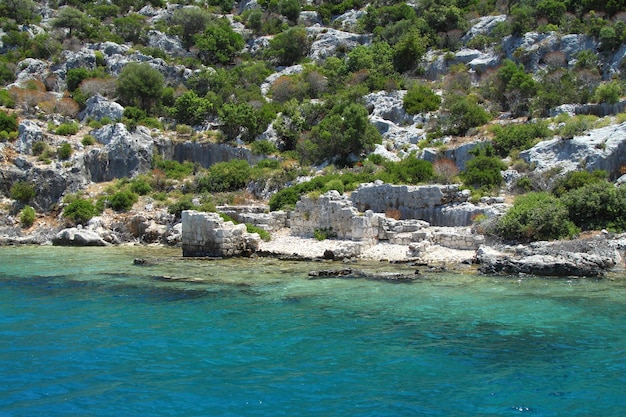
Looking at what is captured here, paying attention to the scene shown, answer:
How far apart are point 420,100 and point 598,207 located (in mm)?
21676

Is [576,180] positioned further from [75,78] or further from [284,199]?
[75,78]

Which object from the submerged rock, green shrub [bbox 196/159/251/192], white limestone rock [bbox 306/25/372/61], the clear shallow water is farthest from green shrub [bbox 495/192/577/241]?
white limestone rock [bbox 306/25/372/61]

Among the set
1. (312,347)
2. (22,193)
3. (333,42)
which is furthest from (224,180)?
(333,42)

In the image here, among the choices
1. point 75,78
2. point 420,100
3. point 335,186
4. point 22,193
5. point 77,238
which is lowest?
point 77,238

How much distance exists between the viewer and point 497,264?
1772 centimetres

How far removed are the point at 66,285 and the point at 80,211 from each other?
1399 cm

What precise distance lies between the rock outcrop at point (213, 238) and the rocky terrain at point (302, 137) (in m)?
0.36

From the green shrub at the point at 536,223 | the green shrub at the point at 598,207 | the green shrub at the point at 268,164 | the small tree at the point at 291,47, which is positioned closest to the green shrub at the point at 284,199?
the green shrub at the point at 268,164

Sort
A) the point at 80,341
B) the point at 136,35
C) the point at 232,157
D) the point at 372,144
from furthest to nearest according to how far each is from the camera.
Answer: the point at 136,35, the point at 232,157, the point at 372,144, the point at 80,341

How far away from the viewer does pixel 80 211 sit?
99.2 ft

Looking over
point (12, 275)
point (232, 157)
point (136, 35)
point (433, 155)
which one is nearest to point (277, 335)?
point (12, 275)

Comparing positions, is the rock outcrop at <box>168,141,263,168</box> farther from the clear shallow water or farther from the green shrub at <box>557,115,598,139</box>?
the clear shallow water

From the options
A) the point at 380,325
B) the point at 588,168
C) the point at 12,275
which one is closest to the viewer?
the point at 380,325

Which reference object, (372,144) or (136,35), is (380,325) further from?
(136,35)
